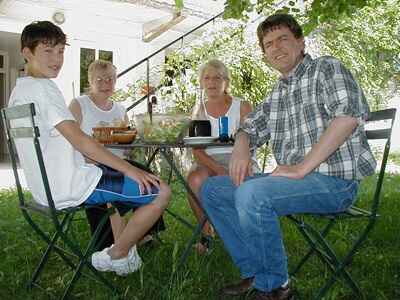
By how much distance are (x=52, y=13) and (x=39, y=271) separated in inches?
299

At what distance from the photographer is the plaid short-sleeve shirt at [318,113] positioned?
2.34 m

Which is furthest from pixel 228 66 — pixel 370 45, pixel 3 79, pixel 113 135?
pixel 3 79

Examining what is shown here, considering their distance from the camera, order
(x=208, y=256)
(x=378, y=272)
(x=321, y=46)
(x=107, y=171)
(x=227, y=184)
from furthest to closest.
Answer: (x=321, y=46) < (x=208, y=256) < (x=378, y=272) < (x=227, y=184) < (x=107, y=171)

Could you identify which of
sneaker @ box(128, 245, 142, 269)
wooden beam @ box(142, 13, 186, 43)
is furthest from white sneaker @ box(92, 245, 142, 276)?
wooden beam @ box(142, 13, 186, 43)

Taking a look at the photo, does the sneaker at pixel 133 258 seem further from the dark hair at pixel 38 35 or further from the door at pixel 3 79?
the door at pixel 3 79

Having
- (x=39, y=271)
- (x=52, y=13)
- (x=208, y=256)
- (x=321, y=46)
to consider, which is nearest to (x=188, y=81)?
(x=321, y=46)

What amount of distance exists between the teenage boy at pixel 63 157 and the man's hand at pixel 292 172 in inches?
23.5

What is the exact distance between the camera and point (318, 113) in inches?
97.0

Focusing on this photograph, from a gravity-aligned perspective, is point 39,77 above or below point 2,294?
above

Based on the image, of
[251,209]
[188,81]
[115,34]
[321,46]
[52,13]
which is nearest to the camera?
[251,209]

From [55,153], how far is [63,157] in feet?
0.14

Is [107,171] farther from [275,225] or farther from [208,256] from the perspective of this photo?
[208,256]

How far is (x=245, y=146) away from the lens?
280 centimetres

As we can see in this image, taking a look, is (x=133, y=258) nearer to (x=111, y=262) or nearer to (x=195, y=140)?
(x=111, y=262)
